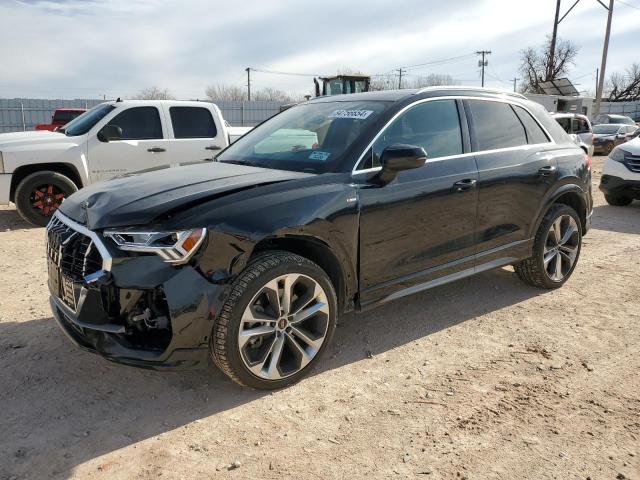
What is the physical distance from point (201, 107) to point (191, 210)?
6.36 metres

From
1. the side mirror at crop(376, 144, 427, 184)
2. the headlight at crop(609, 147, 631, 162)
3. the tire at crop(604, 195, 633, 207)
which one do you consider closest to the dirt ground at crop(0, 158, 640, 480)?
the side mirror at crop(376, 144, 427, 184)

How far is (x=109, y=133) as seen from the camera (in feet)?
25.8

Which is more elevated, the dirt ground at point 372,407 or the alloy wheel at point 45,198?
the alloy wheel at point 45,198

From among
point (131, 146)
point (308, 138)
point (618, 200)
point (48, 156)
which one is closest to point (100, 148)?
point (131, 146)

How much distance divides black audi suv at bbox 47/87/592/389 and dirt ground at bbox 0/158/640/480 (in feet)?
1.22

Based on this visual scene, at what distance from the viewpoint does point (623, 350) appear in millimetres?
3807

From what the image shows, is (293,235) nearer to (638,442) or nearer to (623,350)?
(638,442)

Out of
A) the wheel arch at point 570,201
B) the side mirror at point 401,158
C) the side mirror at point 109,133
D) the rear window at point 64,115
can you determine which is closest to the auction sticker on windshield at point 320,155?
the side mirror at point 401,158

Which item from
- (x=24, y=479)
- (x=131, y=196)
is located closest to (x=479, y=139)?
(x=131, y=196)

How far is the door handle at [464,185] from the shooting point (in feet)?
13.1

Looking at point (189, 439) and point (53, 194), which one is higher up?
point (53, 194)

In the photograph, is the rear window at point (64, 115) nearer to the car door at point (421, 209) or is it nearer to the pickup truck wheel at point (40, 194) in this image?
the pickup truck wheel at point (40, 194)

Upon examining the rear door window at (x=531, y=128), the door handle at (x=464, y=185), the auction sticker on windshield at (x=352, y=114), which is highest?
the auction sticker on windshield at (x=352, y=114)

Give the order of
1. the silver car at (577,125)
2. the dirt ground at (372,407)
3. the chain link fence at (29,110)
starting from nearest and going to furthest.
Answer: the dirt ground at (372,407) < the silver car at (577,125) < the chain link fence at (29,110)
